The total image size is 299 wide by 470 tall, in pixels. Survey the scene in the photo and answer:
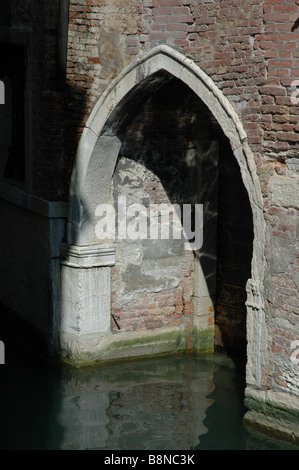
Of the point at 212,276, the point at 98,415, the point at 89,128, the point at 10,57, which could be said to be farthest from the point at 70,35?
the point at 98,415

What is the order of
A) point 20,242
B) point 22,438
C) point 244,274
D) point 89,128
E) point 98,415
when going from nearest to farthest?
point 22,438, point 98,415, point 89,128, point 244,274, point 20,242

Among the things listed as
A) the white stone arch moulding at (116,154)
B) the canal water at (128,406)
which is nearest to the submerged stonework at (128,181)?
the white stone arch moulding at (116,154)

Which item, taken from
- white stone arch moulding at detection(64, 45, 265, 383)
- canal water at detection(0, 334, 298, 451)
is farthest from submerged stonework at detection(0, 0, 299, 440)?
canal water at detection(0, 334, 298, 451)

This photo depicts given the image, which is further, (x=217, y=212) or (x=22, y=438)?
(x=217, y=212)

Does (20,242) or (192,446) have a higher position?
(20,242)

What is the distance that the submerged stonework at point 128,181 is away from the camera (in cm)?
589

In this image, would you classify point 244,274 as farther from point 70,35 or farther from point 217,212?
point 70,35

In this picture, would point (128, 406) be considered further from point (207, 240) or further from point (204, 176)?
point (204, 176)

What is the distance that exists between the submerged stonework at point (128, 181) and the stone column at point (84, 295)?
12mm

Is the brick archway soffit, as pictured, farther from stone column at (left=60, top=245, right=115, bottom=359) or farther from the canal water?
the canal water

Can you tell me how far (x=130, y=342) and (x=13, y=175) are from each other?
2.11 meters

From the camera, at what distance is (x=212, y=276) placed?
25.3 ft

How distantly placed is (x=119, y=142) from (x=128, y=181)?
1.37 ft

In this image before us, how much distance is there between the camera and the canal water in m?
5.93
